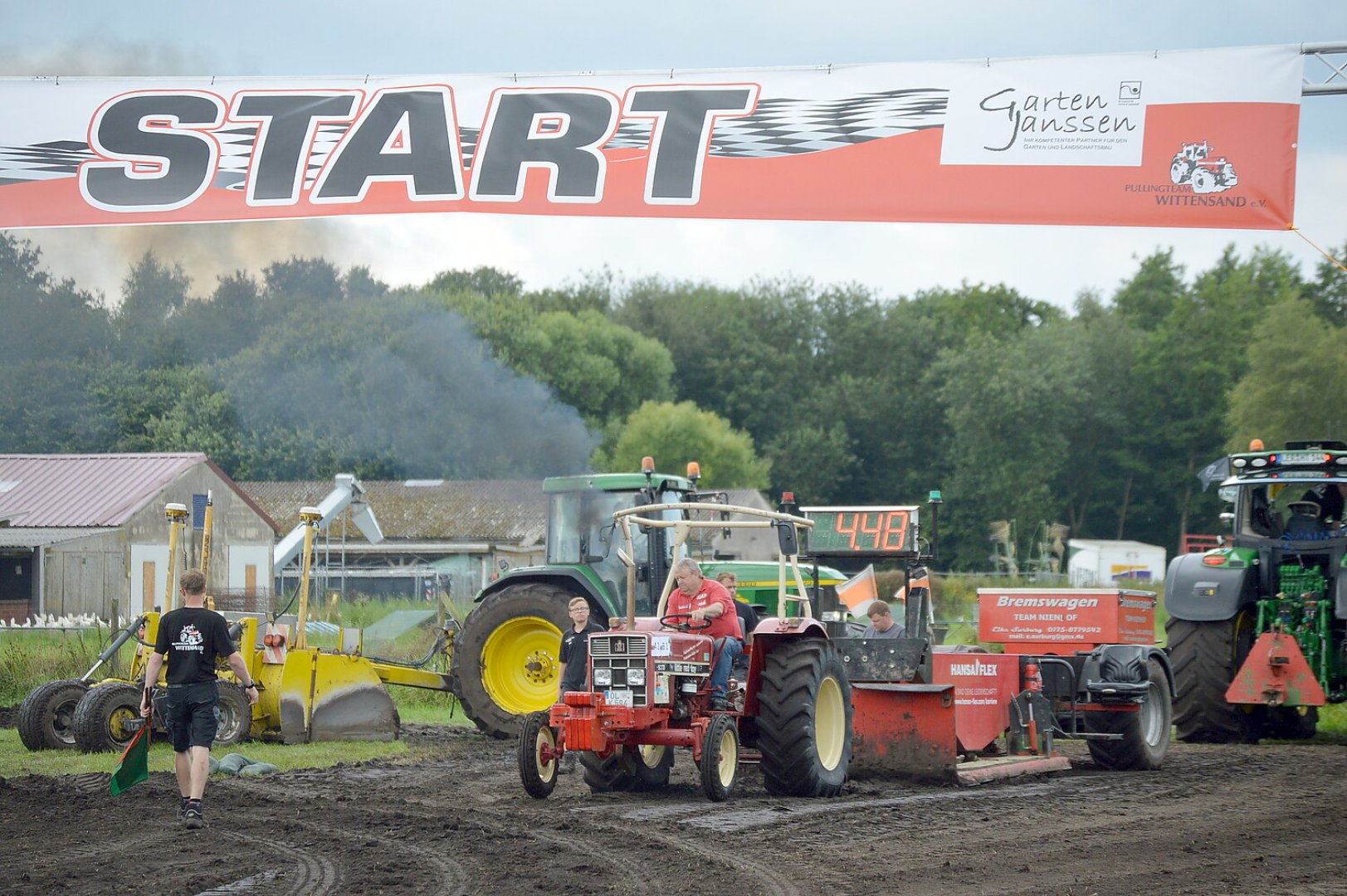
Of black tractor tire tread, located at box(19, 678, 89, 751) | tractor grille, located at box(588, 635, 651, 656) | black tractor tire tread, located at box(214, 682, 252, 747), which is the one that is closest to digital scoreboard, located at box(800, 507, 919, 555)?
tractor grille, located at box(588, 635, 651, 656)

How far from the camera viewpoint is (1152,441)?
5784 centimetres

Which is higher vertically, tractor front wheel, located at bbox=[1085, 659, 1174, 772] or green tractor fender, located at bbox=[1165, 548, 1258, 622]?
green tractor fender, located at bbox=[1165, 548, 1258, 622]

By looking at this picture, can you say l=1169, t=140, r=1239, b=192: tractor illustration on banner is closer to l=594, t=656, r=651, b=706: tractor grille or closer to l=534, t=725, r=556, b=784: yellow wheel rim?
l=594, t=656, r=651, b=706: tractor grille

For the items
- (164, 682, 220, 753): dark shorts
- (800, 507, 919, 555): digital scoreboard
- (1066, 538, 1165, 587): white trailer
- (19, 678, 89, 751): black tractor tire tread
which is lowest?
A: (1066, 538, 1165, 587): white trailer

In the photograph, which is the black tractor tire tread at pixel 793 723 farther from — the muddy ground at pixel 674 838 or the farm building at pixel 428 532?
the farm building at pixel 428 532

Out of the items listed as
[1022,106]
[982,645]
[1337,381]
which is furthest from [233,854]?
[1337,381]

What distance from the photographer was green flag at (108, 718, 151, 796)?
29.5 feet

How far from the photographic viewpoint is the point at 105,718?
1241 centimetres

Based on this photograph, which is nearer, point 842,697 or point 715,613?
point 715,613

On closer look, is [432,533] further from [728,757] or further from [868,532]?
[728,757]

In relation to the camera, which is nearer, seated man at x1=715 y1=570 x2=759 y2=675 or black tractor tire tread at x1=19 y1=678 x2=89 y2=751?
seated man at x1=715 y1=570 x2=759 y2=675

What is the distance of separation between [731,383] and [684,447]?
11.3 m

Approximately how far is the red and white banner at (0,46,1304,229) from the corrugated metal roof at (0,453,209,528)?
17.3 meters

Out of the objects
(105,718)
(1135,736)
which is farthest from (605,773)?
(105,718)
